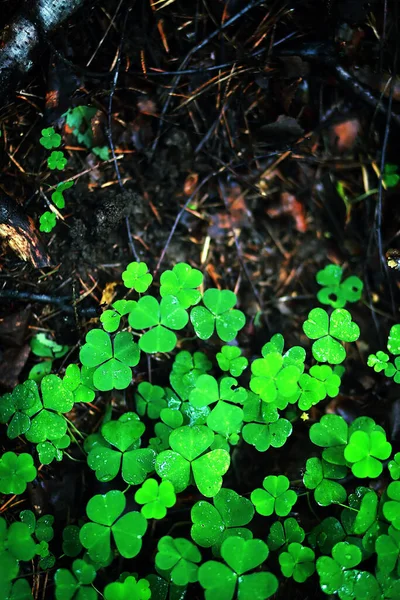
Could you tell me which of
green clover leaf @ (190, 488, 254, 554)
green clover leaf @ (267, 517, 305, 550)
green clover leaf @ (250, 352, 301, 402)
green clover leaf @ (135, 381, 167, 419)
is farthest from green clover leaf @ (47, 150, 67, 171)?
green clover leaf @ (267, 517, 305, 550)

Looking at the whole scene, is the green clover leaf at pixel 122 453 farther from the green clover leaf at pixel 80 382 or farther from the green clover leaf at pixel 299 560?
the green clover leaf at pixel 299 560

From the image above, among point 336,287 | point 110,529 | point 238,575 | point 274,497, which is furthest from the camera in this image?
point 336,287

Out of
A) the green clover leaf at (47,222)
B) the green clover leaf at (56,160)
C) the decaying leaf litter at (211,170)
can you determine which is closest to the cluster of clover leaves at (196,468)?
the decaying leaf litter at (211,170)

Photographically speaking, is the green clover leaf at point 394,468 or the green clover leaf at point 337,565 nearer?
the green clover leaf at point 337,565

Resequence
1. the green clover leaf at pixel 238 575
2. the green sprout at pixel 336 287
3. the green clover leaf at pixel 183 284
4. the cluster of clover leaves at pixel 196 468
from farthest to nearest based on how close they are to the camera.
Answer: the green sprout at pixel 336 287 → the green clover leaf at pixel 183 284 → the cluster of clover leaves at pixel 196 468 → the green clover leaf at pixel 238 575

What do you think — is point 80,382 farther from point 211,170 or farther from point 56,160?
point 211,170

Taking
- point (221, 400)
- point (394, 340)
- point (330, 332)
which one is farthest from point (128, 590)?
point (394, 340)

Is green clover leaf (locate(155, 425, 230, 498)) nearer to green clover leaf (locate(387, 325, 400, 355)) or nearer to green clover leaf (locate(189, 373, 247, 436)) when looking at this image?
green clover leaf (locate(189, 373, 247, 436))
